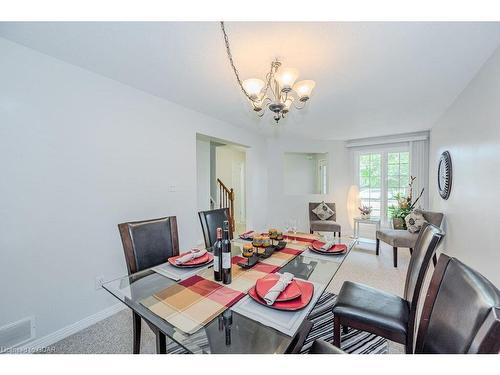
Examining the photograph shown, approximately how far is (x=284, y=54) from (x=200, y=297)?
1739 mm

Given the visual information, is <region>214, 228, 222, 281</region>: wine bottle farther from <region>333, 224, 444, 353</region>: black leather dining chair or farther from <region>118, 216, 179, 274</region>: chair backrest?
<region>333, 224, 444, 353</region>: black leather dining chair

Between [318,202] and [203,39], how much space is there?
4.13 meters

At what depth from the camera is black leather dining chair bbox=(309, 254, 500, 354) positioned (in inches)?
20.4

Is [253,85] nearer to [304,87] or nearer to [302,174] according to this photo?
[304,87]

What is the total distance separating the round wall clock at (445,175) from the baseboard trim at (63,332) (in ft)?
13.8

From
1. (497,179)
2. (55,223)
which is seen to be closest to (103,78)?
Answer: (55,223)

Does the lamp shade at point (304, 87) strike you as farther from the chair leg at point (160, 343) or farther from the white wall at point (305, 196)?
the white wall at point (305, 196)

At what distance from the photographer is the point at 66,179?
1726 mm

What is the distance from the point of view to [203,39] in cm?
145

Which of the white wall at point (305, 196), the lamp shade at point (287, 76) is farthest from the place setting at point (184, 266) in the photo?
the white wall at point (305, 196)

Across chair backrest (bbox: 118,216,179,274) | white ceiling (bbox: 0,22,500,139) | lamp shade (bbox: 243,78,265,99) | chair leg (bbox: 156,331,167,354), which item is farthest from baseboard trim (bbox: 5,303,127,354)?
lamp shade (bbox: 243,78,265,99)

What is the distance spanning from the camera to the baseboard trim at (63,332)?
1.51 meters

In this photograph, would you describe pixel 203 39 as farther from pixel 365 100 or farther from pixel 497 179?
pixel 497 179

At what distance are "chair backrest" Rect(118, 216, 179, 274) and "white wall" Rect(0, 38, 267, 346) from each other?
0.68 meters
